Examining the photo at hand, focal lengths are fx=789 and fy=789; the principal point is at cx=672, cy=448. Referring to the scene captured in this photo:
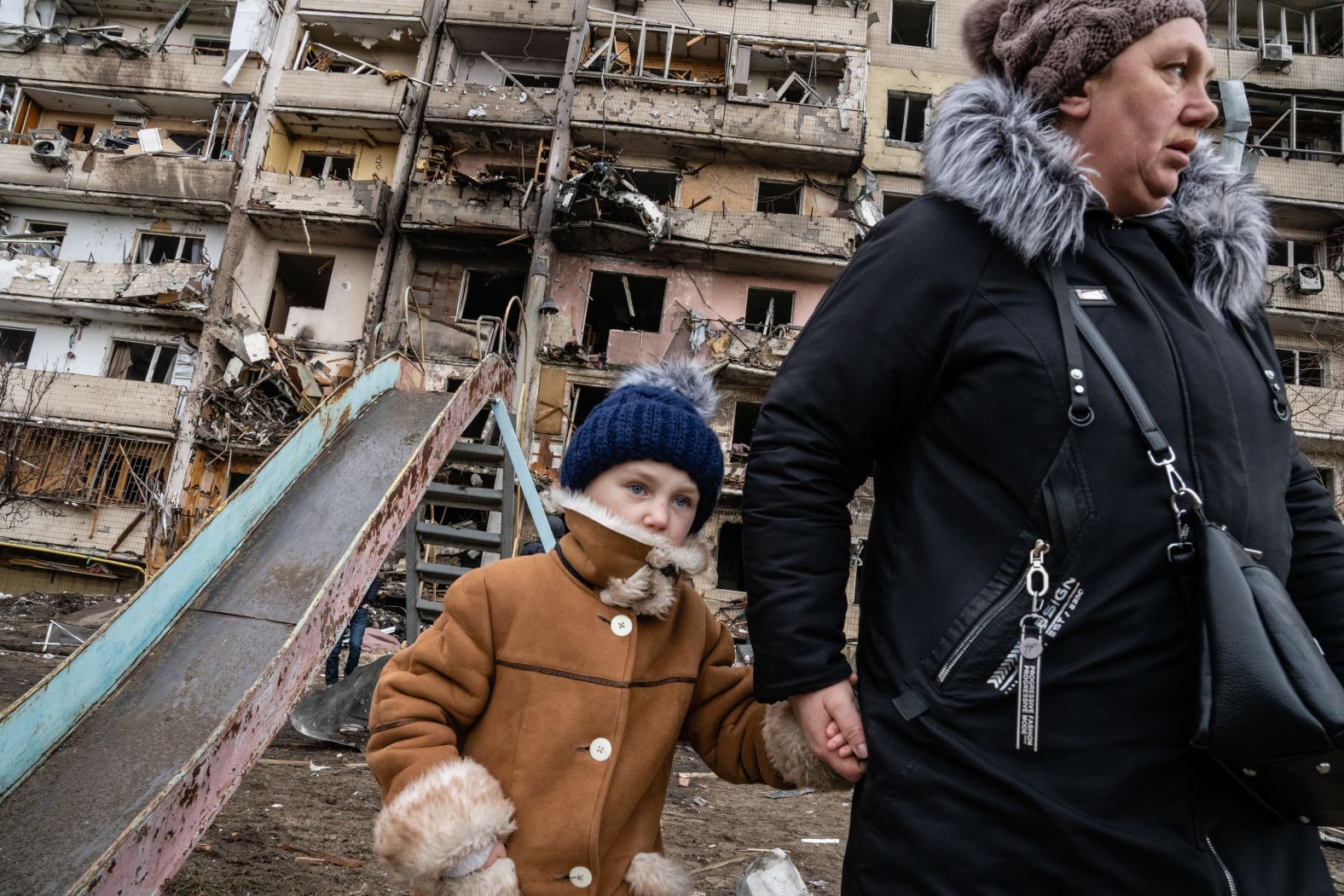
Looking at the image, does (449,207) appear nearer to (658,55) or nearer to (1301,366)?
(658,55)

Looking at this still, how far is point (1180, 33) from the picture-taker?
1.38 m

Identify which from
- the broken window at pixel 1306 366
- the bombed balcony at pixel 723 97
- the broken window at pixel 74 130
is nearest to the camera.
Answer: the bombed balcony at pixel 723 97

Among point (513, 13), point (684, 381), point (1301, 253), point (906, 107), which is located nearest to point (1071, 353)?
point (684, 381)

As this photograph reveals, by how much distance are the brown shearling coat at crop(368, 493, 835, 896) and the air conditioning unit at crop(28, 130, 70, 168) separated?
25.7 m

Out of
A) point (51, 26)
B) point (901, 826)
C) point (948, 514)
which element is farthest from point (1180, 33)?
point (51, 26)

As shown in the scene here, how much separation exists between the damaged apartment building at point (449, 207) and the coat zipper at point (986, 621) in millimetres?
16403

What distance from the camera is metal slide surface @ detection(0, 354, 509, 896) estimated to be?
2162mm

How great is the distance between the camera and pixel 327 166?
2189 cm

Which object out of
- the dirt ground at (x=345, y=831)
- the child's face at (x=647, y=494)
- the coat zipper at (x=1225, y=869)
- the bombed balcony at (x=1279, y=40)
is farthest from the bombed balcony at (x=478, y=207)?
the coat zipper at (x=1225, y=869)

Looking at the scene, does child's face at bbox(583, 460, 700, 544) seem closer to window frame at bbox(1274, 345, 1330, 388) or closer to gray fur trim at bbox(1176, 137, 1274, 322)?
gray fur trim at bbox(1176, 137, 1274, 322)

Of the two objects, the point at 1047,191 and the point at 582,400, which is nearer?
the point at 1047,191

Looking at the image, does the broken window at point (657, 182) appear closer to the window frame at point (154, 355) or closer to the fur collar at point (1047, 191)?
the window frame at point (154, 355)

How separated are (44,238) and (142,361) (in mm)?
4461

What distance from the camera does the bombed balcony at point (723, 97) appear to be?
65.0ft
